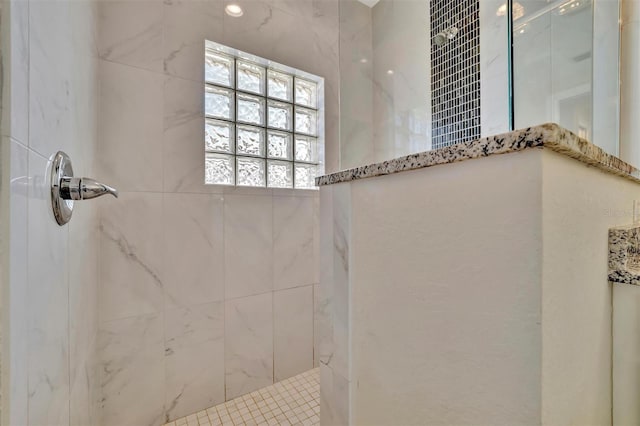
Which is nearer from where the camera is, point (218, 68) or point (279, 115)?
point (218, 68)

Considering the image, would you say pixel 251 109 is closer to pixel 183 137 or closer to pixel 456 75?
pixel 183 137

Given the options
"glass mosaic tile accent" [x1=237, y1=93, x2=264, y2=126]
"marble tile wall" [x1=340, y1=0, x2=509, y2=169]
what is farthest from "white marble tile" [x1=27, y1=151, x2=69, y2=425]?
"marble tile wall" [x1=340, y1=0, x2=509, y2=169]

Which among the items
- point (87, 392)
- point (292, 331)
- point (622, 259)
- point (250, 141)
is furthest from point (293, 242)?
point (622, 259)

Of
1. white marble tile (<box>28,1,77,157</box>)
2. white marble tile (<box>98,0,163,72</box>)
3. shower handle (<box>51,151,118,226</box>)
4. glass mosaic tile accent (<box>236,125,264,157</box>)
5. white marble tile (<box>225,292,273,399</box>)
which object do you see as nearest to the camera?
white marble tile (<box>28,1,77,157</box>)

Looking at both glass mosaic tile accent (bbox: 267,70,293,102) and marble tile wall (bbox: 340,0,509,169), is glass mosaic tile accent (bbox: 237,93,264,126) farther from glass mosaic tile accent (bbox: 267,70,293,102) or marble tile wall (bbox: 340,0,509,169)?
marble tile wall (bbox: 340,0,509,169)

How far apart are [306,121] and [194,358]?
1.63 metres

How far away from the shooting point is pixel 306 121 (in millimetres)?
2068

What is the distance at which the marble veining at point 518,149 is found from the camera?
419mm

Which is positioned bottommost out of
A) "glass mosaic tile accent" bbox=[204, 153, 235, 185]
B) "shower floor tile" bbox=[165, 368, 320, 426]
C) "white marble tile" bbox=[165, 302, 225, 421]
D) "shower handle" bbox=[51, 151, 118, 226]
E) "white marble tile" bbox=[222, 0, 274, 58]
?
"shower floor tile" bbox=[165, 368, 320, 426]

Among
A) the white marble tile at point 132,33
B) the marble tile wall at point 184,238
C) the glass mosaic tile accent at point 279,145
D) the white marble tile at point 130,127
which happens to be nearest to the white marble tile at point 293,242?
the marble tile wall at point 184,238

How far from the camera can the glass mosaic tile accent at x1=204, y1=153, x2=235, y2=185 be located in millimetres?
1702

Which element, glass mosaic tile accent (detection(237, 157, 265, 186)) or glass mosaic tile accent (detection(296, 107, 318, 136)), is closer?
glass mosaic tile accent (detection(237, 157, 265, 186))

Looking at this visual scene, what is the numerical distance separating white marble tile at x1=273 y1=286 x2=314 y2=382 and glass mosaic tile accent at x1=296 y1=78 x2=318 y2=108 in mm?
1291

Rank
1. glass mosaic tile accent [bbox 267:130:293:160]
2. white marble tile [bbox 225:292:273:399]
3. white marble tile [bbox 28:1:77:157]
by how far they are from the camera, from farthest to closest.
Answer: glass mosaic tile accent [bbox 267:130:293:160] → white marble tile [bbox 225:292:273:399] → white marble tile [bbox 28:1:77:157]
